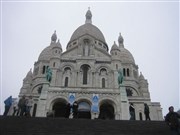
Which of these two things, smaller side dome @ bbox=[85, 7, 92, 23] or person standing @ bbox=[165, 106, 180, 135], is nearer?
person standing @ bbox=[165, 106, 180, 135]

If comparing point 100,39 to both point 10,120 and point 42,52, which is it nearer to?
point 42,52

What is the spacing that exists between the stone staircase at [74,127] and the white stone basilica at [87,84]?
931 cm

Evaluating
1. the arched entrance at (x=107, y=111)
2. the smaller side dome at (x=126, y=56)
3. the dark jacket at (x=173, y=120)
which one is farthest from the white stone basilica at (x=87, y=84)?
the dark jacket at (x=173, y=120)

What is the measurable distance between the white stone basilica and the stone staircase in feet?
30.5

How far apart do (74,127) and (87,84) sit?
17652mm

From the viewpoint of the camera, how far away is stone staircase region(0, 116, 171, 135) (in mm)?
10859

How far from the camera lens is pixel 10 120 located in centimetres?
1258

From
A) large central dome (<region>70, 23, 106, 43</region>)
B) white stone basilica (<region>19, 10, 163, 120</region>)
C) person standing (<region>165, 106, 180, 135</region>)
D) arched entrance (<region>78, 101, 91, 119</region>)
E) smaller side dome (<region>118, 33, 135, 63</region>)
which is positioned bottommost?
person standing (<region>165, 106, 180, 135</region>)

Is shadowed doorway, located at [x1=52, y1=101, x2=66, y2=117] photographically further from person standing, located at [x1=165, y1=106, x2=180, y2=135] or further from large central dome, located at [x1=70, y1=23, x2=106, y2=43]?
person standing, located at [x1=165, y1=106, x2=180, y2=135]

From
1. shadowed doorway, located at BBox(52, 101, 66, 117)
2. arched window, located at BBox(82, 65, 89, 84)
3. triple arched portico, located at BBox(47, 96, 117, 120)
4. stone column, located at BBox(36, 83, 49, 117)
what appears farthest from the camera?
arched window, located at BBox(82, 65, 89, 84)

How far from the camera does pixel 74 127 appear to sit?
11594mm

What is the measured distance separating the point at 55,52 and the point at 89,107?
34.2 feet

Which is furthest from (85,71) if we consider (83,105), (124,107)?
(124,107)

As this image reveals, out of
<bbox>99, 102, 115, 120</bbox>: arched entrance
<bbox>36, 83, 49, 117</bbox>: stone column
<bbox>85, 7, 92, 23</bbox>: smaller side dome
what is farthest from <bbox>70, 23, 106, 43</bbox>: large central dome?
<bbox>36, 83, 49, 117</bbox>: stone column
